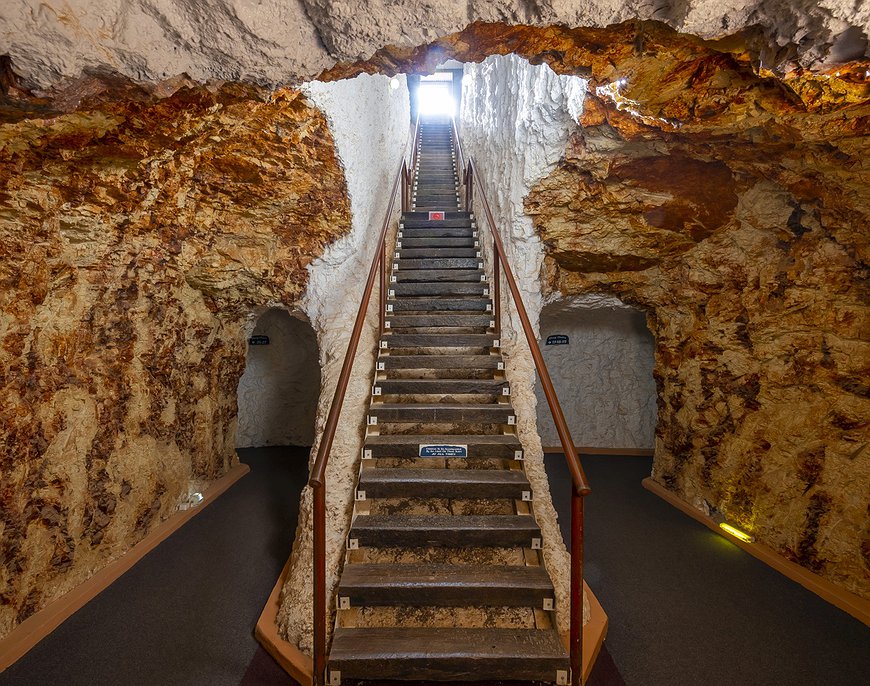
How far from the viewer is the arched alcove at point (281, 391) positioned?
21.8ft

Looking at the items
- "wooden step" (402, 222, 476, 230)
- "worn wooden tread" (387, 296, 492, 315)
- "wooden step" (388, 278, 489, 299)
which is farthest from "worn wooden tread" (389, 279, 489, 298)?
"wooden step" (402, 222, 476, 230)

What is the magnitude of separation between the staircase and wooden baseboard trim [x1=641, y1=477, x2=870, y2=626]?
94.2 inches

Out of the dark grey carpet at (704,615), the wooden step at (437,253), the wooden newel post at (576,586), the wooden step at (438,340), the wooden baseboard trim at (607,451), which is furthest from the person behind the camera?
the wooden baseboard trim at (607,451)

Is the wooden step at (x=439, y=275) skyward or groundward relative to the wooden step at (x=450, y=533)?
skyward

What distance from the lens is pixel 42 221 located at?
264 centimetres

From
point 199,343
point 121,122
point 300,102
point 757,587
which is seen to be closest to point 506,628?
point 757,587

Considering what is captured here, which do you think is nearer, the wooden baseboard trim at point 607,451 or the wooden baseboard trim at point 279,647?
the wooden baseboard trim at point 279,647

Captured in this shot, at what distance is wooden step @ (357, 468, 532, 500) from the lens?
9.58 feet

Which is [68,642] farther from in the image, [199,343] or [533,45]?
[533,45]

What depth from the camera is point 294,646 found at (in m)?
2.57

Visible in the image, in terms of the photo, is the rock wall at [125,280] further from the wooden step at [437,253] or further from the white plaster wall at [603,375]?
the white plaster wall at [603,375]

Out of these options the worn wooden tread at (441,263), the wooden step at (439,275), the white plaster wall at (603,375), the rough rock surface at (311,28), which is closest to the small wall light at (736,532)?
the white plaster wall at (603,375)

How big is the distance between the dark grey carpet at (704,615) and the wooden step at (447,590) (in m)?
0.78

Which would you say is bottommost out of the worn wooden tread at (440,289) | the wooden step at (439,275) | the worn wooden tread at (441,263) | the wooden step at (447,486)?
the wooden step at (447,486)
